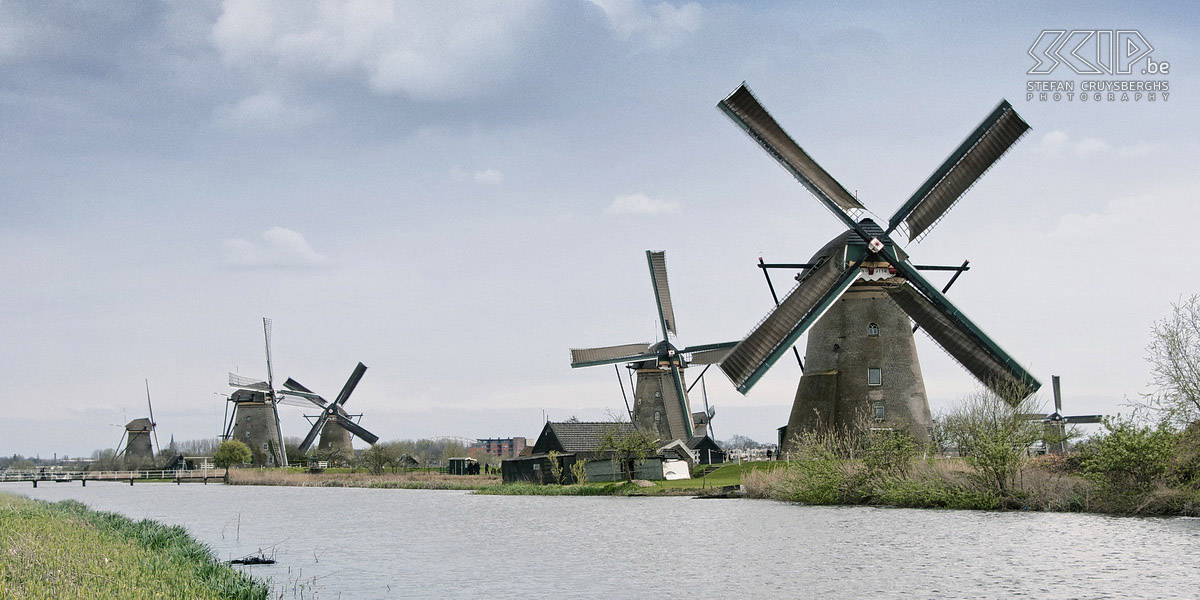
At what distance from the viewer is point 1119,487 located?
69.9 ft

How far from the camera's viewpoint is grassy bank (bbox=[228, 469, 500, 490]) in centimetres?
5330

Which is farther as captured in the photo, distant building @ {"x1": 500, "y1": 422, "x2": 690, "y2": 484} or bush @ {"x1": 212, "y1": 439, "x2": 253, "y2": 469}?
bush @ {"x1": 212, "y1": 439, "x2": 253, "y2": 469}

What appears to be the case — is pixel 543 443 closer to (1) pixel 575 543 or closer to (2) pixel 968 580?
(1) pixel 575 543

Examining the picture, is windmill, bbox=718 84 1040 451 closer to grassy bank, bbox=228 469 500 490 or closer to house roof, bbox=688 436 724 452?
grassy bank, bbox=228 469 500 490

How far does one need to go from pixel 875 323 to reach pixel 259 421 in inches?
2396

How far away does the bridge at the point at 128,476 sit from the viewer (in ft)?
257

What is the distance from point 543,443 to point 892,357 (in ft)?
77.9

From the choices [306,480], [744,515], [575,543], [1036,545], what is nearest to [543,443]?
[306,480]


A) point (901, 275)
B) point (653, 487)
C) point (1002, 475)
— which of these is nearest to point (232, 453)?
point (653, 487)

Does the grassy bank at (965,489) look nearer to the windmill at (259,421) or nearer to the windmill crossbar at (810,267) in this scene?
the windmill crossbar at (810,267)

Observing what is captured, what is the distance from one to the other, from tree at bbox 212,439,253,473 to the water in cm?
4910

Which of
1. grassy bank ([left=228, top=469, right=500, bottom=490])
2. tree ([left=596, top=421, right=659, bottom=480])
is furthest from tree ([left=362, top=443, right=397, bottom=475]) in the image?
tree ([left=596, top=421, right=659, bottom=480])

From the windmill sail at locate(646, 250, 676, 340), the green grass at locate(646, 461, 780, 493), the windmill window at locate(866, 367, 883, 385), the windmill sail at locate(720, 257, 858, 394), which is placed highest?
the windmill sail at locate(646, 250, 676, 340)

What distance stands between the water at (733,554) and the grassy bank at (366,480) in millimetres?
26246
